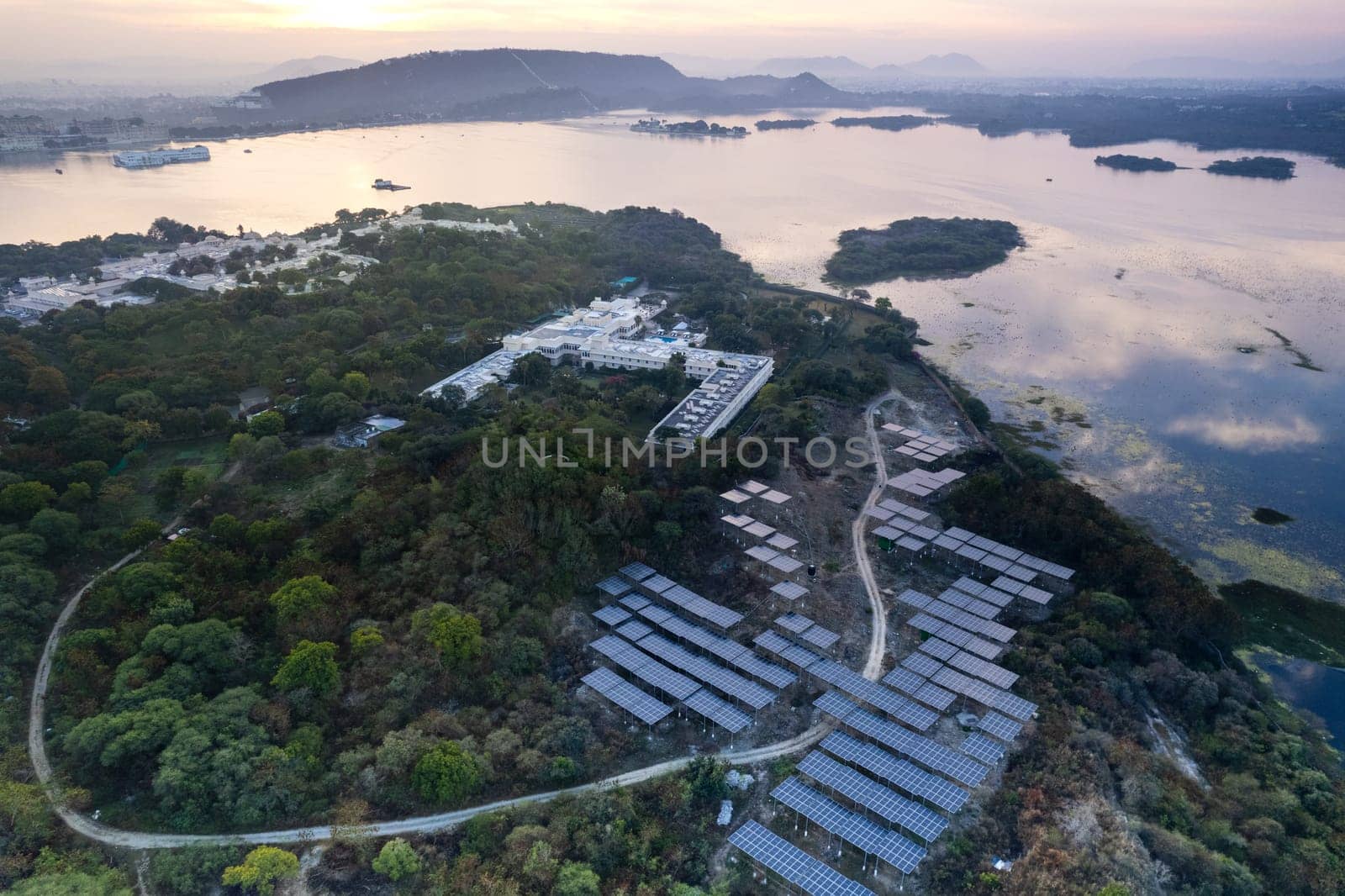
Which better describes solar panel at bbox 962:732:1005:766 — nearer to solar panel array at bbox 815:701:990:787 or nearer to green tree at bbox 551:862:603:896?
solar panel array at bbox 815:701:990:787

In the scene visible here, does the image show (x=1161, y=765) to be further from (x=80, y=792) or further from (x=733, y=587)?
(x=80, y=792)

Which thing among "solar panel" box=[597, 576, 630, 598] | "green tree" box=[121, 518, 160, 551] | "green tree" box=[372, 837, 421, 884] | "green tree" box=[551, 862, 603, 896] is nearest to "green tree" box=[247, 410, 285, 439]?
"green tree" box=[121, 518, 160, 551]

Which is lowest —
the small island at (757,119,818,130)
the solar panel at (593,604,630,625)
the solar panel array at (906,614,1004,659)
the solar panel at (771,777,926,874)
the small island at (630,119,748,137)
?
the solar panel at (771,777,926,874)

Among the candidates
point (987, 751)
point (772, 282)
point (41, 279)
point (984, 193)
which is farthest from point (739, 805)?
point (984, 193)

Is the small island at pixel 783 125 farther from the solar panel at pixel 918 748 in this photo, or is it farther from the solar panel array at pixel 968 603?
the solar panel at pixel 918 748

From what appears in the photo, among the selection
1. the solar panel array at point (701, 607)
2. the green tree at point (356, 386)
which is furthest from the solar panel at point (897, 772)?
the green tree at point (356, 386)

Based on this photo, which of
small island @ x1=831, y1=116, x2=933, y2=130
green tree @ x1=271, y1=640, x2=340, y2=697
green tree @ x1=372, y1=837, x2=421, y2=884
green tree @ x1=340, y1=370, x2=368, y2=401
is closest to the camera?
green tree @ x1=372, y1=837, x2=421, y2=884
